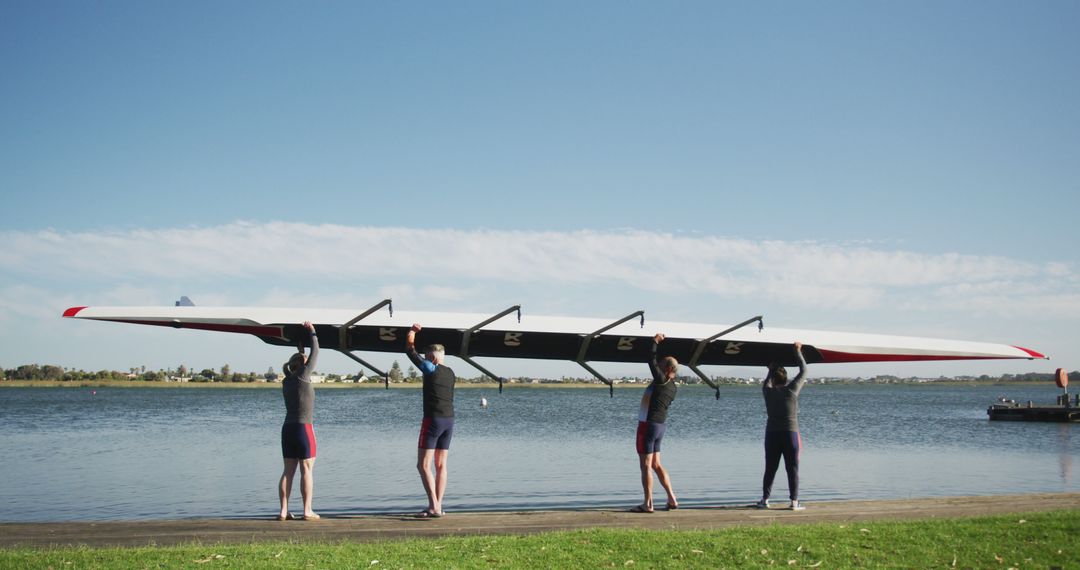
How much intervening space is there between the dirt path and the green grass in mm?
585

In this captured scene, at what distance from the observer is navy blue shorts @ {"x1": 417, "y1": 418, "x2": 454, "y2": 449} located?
28.7 feet

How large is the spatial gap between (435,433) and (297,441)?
1.53 m

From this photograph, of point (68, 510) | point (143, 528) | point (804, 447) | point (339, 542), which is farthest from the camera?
point (804, 447)

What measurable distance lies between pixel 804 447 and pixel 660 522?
71.6ft

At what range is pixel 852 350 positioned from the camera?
9930mm

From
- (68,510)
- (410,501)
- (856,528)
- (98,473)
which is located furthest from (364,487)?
(856,528)

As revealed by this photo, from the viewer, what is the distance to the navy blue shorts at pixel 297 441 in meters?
8.81

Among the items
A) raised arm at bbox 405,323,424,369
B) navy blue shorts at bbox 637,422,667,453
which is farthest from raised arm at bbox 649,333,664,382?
raised arm at bbox 405,323,424,369

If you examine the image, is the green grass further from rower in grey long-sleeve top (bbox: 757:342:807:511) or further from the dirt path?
rower in grey long-sleeve top (bbox: 757:342:807:511)

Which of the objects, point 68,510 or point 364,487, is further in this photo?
point 364,487

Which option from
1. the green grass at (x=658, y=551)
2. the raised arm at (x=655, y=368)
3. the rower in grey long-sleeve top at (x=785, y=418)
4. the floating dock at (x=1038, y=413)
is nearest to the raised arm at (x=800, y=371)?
the rower in grey long-sleeve top at (x=785, y=418)

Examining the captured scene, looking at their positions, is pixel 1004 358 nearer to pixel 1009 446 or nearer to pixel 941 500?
pixel 941 500

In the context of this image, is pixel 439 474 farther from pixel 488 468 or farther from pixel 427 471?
pixel 488 468

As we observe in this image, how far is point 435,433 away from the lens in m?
8.77
